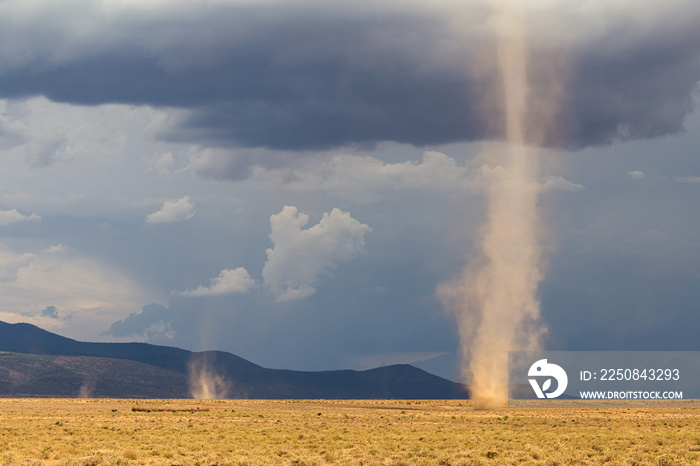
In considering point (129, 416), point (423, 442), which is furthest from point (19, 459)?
point (129, 416)

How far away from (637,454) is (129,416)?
59141 millimetres

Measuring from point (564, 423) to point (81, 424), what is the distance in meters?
47.3

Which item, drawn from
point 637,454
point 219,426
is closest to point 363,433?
point 219,426

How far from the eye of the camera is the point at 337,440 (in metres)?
64.9

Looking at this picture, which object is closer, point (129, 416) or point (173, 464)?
point (173, 464)

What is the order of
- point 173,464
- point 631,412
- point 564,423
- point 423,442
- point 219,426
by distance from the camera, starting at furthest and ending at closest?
point 631,412 < point 564,423 < point 219,426 < point 423,442 < point 173,464

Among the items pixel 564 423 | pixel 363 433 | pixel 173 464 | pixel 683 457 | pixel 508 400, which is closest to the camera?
pixel 173 464

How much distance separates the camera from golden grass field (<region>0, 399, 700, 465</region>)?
5222 centimetres

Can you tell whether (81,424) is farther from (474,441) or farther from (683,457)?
(683,457)

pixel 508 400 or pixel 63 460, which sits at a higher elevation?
pixel 508 400

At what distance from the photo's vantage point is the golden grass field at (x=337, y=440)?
171 ft

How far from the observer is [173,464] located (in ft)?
162

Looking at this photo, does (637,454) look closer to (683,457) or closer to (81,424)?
(683,457)

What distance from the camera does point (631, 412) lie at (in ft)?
377
